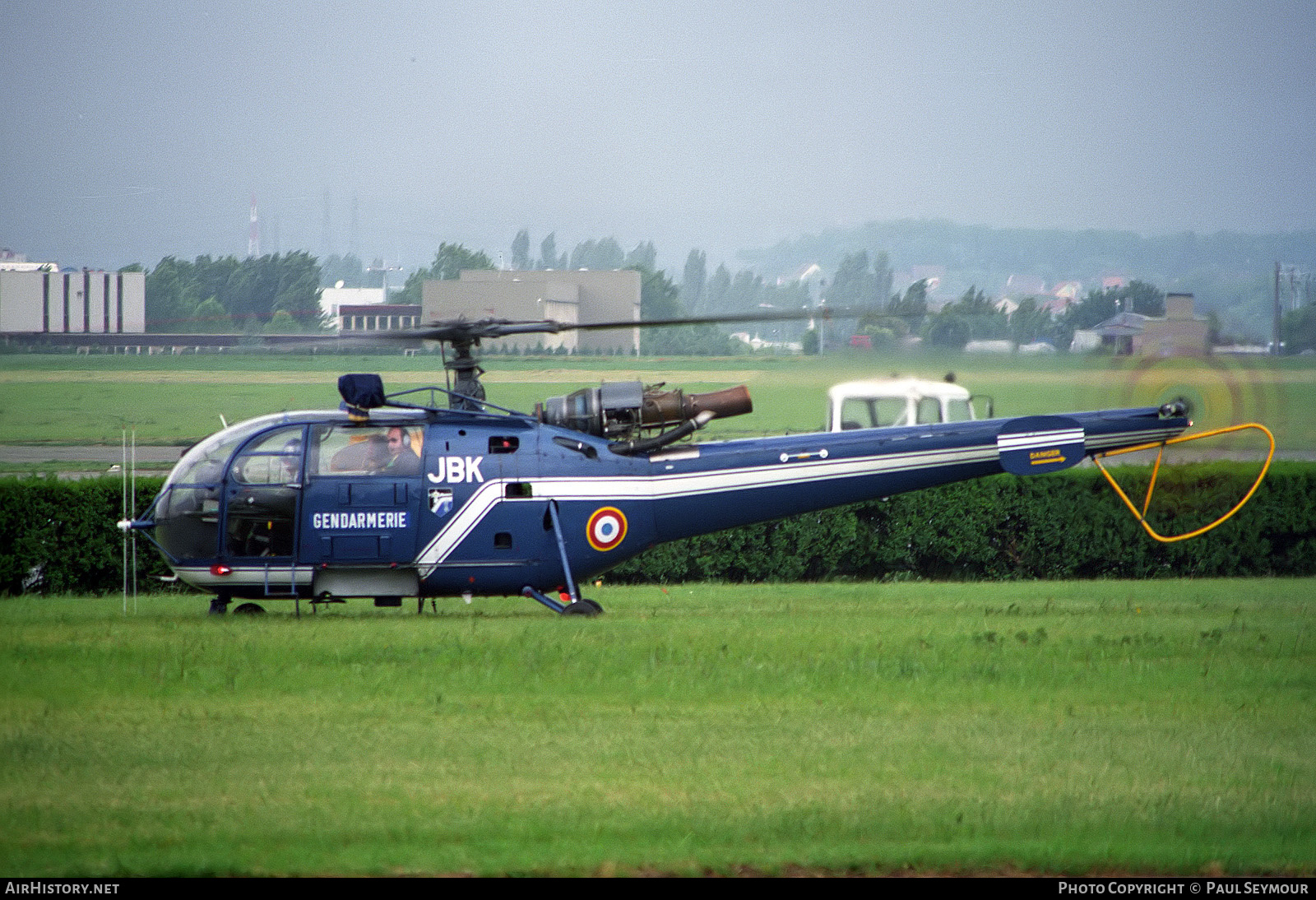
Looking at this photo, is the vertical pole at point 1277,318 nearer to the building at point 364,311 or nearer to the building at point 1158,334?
the building at point 1158,334

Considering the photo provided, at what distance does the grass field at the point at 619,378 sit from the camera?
17.6m

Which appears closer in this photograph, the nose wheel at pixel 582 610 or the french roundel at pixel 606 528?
the nose wheel at pixel 582 610

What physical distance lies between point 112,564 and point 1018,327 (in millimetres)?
12844

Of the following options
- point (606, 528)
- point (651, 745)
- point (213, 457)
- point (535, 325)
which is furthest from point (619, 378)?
point (651, 745)

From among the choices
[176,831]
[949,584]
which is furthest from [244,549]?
[949,584]

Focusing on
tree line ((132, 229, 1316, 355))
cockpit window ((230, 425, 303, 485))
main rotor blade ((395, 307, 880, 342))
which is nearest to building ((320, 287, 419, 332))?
tree line ((132, 229, 1316, 355))

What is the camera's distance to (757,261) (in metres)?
49.9

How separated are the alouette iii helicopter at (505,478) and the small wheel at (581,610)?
0.06ft

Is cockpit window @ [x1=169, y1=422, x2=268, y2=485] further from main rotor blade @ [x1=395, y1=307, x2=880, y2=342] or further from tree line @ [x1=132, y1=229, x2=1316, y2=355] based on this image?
tree line @ [x1=132, y1=229, x2=1316, y2=355]

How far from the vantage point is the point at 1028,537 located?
20.6 meters

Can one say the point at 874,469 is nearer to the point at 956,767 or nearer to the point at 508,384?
the point at 956,767

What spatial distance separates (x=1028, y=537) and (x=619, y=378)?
40.3ft

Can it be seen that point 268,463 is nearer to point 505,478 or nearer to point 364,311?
point 505,478

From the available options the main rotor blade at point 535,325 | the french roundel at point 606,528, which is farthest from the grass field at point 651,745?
the main rotor blade at point 535,325
